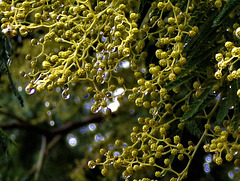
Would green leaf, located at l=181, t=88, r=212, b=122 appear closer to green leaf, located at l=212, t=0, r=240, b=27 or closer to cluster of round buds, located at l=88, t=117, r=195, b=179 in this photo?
cluster of round buds, located at l=88, t=117, r=195, b=179

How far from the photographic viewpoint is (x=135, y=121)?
2340 mm

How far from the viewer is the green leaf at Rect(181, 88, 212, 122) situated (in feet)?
3.66

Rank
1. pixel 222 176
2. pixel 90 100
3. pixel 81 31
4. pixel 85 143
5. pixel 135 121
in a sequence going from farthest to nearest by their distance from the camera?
pixel 85 143 < pixel 90 100 < pixel 222 176 < pixel 135 121 < pixel 81 31

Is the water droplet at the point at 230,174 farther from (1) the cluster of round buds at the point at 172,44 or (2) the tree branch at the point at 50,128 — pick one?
(1) the cluster of round buds at the point at 172,44

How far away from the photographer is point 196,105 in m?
1.13

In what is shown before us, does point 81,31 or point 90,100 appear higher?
point 81,31

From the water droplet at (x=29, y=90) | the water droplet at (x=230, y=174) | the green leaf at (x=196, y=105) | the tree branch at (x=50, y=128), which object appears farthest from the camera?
the tree branch at (x=50, y=128)

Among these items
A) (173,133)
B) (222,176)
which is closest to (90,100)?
(222,176)

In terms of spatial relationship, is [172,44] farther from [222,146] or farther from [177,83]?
[222,146]

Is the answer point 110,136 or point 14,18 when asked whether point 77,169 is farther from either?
point 14,18

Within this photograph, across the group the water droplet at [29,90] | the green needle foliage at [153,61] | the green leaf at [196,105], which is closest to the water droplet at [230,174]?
the green needle foliage at [153,61]

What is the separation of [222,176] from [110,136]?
62 centimetres

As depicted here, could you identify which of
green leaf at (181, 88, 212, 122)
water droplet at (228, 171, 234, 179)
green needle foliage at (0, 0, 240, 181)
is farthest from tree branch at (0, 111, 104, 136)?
green leaf at (181, 88, 212, 122)

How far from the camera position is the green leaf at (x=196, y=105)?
111cm
